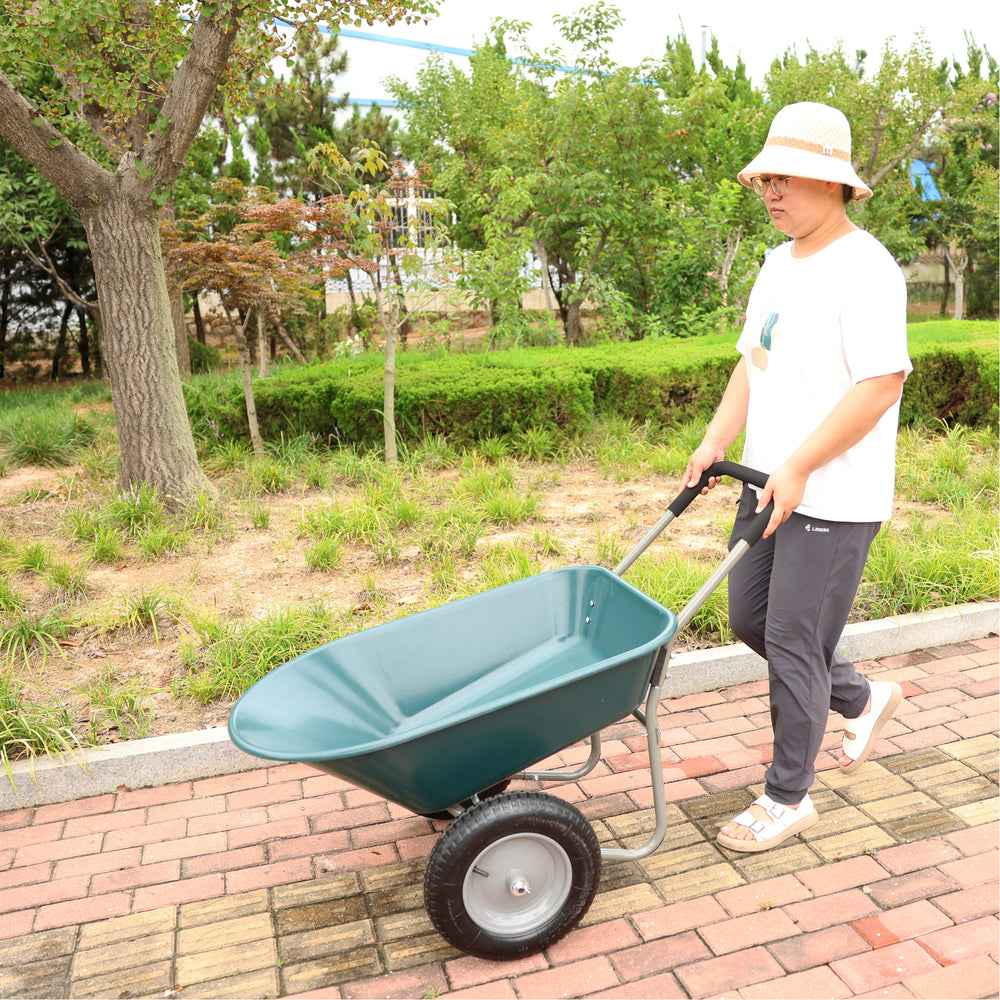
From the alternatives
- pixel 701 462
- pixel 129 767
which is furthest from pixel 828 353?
pixel 129 767

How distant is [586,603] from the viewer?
2652 mm

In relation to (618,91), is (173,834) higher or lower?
lower

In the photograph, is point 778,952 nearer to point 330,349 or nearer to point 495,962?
point 495,962

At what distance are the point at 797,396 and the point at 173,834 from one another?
2.18 meters

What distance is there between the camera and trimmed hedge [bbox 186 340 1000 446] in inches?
246

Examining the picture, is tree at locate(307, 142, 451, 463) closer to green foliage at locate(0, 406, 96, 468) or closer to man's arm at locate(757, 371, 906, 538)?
green foliage at locate(0, 406, 96, 468)

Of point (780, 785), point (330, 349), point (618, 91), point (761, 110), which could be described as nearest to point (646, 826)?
point (780, 785)

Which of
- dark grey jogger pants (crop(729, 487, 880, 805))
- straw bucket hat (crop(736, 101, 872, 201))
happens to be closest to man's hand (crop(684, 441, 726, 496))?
dark grey jogger pants (crop(729, 487, 880, 805))

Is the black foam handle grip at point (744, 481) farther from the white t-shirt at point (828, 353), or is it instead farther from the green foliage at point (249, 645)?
the green foliage at point (249, 645)

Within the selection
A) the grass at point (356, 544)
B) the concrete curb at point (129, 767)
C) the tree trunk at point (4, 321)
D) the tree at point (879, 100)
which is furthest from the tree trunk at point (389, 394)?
the tree at point (879, 100)

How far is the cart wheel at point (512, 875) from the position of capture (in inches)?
82.8

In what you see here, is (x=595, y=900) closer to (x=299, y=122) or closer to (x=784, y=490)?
(x=784, y=490)

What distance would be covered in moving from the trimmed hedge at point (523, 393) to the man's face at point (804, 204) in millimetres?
3802

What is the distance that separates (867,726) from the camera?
9.73 feet
